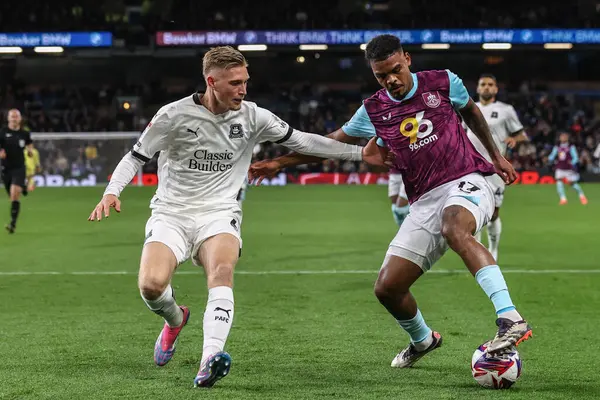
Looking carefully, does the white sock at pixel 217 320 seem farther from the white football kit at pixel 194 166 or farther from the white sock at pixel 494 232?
the white sock at pixel 494 232

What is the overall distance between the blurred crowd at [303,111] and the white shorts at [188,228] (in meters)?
31.4

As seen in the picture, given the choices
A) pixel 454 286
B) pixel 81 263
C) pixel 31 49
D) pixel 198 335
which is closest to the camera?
pixel 198 335

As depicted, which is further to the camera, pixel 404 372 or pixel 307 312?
pixel 307 312

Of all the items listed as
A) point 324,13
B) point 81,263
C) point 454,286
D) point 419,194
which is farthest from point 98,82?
point 419,194

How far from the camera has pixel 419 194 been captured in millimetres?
6223

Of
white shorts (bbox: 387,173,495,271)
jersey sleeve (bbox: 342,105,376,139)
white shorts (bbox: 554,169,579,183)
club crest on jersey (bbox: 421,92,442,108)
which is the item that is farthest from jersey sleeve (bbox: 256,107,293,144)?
white shorts (bbox: 554,169,579,183)

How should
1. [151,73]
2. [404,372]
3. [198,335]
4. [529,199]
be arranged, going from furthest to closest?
[151,73] → [529,199] → [198,335] → [404,372]

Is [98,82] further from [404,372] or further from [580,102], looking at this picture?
[404,372]

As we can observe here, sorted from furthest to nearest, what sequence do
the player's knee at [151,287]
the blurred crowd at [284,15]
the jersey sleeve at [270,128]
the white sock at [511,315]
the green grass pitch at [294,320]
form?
the blurred crowd at [284,15] < the jersey sleeve at [270,128] < the player's knee at [151,287] < the green grass pitch at [294,320] < the white sock at [511,315]

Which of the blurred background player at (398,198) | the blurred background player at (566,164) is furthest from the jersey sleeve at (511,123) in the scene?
the blurred background player at (566,164)

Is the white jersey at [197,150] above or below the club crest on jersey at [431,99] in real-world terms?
below

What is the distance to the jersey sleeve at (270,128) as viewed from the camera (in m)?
6.33

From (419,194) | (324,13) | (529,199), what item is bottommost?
(529,199)

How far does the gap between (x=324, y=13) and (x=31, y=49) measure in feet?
42.6
